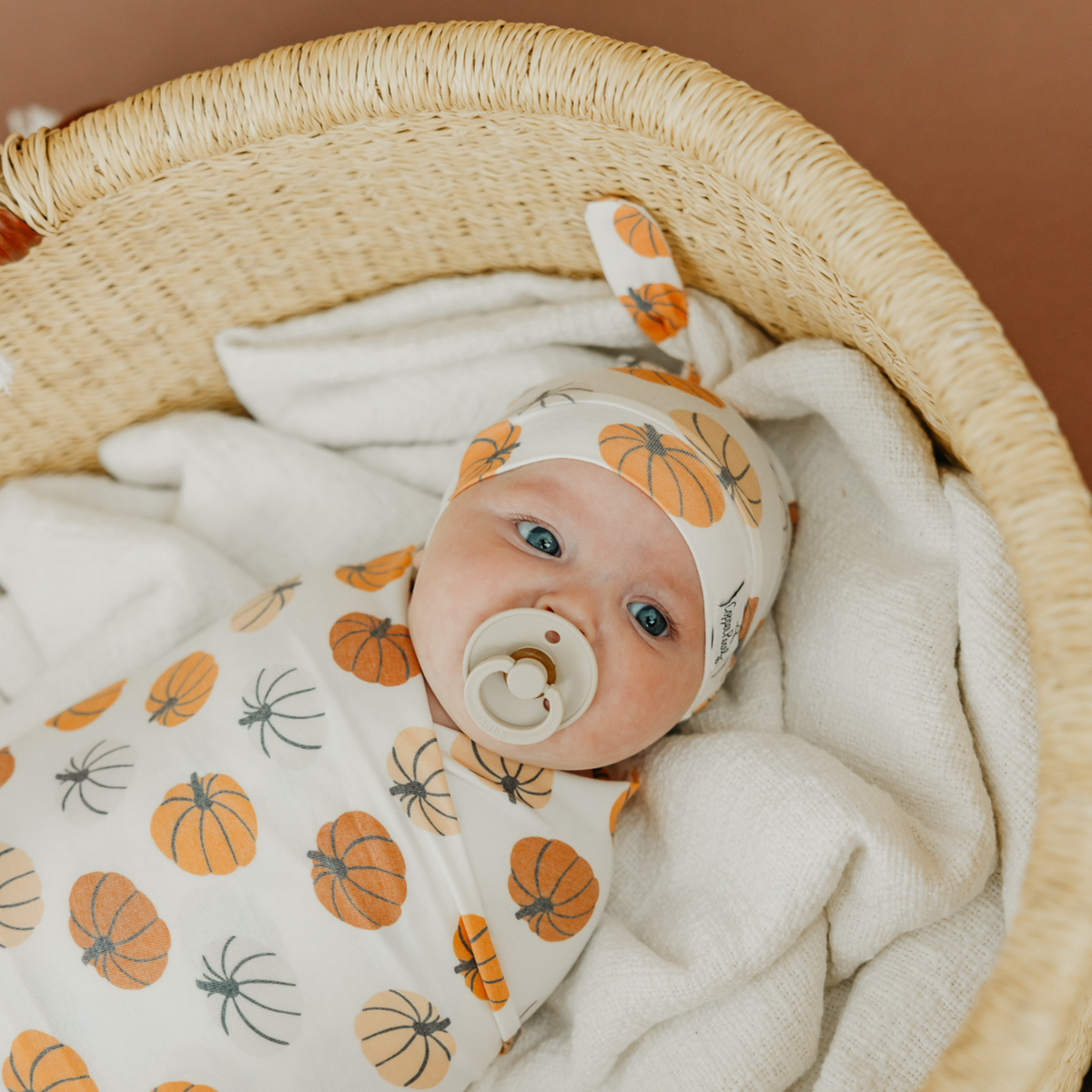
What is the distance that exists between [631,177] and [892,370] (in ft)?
1.00

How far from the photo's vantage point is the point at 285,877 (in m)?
0.72

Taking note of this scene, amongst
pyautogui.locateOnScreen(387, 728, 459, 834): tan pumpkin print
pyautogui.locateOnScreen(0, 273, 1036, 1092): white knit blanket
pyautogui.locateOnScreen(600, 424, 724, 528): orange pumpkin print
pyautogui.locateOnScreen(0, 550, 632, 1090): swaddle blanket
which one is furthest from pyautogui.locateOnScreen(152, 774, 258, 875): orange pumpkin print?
pyautogui.locateOnScreen(600, 424, 724, 528): orange pumpkin print

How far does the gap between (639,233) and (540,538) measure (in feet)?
1.15

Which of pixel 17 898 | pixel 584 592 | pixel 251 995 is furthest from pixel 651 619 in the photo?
pixel 17 898

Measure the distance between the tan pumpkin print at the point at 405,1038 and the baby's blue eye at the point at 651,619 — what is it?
0.34 m

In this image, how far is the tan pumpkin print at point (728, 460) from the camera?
0.79 meters

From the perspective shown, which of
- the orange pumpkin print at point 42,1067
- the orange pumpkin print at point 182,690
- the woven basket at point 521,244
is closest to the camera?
the woven basket at point 521,244

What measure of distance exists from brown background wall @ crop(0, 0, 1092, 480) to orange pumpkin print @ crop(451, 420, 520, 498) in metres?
0.71

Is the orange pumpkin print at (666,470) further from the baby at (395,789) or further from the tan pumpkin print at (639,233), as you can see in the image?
the tan pumpkin print at (639,233)

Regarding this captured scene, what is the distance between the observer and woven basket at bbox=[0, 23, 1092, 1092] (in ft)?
1.57

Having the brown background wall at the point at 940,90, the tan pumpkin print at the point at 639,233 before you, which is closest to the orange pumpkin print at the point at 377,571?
the tan pumpkin print at the point at 639,233

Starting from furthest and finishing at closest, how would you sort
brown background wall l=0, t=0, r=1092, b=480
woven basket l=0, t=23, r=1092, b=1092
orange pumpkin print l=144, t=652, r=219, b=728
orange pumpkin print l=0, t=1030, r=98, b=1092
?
brown background wall l=0, t=0, r=1092, b=480, orange pumpkin print l=144, t=652, r=219, b=728, orange pumpkin print l=0, t=1030, r=98, b=1092, woven basket l=0, t=23, r=1092, b=1092

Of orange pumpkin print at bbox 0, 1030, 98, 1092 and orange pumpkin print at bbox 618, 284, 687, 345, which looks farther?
orange pumpkin print at bbox 618, 284, 687, 345

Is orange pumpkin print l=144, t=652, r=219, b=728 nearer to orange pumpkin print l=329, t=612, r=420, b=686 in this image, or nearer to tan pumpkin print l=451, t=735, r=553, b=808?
orange pumpkin print l=329, t=612, r=420, b=686
